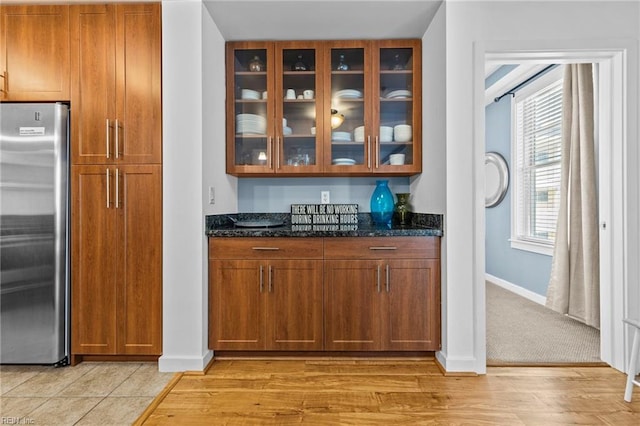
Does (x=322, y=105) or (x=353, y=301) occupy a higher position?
(x=322, y=105)

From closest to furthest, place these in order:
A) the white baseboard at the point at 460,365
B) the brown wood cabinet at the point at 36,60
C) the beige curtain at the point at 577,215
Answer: the white baseboard at the point at 460,365 → the brown wood cabinet at the point at 36,60 → the beige curtain at the point at 577,215

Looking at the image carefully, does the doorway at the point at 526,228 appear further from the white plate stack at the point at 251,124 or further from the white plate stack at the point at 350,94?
the white plate stack at the point at 251,124

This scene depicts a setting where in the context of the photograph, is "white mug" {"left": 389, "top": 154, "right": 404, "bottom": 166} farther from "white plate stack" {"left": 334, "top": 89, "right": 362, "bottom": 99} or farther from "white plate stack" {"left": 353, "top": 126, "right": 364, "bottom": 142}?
"white plate stack" {"left": 334, "top": 89, "right": 362, "bottom": 99}

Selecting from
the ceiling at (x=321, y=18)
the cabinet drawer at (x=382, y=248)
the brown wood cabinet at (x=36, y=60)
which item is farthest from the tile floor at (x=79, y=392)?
the ceiling at (x=321, y=18)

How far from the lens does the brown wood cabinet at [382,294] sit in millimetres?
2371

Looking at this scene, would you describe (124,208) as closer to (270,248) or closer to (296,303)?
(270,248)

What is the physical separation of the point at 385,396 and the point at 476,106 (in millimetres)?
1828

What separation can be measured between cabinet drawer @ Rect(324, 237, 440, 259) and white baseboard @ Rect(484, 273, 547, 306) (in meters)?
1.91

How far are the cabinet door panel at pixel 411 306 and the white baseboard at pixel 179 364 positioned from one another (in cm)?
123

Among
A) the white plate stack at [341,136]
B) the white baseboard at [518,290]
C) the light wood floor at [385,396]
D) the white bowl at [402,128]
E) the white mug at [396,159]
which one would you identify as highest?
the white bowl at [402,128]

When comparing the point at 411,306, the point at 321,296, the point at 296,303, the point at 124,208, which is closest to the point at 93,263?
the point at 124,208

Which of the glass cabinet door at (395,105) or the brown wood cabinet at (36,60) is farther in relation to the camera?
the glass cabinet door at (395,105)

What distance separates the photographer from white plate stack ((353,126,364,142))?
274cm

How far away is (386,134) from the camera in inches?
107
